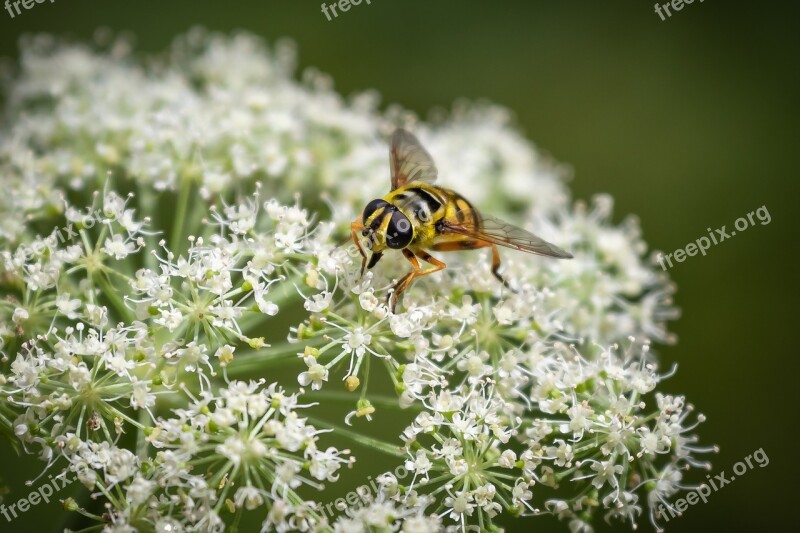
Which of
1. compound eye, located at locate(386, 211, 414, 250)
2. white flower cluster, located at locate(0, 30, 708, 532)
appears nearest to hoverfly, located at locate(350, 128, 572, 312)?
compound eye, located at locate(386, 211, 414, 250)

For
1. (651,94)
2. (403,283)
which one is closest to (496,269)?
(403,283)

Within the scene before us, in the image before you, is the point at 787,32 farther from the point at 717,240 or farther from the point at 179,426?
the point at 179,426

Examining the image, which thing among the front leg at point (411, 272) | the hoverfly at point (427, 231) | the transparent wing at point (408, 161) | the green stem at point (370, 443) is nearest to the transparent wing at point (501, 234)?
the hoverfly at point (427, 231)

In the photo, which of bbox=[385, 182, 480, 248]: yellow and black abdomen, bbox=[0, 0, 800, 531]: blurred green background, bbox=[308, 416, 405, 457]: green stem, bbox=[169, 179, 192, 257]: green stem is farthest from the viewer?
bbox=[0, 0, 800, 531]: blurred green background

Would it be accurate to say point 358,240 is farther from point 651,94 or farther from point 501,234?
point 651,94

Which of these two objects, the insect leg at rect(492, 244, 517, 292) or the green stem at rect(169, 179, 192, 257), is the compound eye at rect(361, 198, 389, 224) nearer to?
the insect leg at rect(492, 244, 517, 292)

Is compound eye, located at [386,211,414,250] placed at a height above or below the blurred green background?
below
